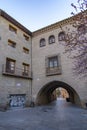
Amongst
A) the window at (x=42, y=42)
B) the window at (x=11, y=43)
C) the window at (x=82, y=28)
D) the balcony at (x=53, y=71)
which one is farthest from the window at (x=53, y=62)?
the window at (x=82, y=28)

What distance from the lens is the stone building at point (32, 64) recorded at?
15.6 m

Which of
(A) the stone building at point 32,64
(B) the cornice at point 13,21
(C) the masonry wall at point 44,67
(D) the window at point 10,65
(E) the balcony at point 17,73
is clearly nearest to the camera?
(E) the balcony at point 17,73

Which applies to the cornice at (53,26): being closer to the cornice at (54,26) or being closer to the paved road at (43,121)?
the cornice at (54,26)

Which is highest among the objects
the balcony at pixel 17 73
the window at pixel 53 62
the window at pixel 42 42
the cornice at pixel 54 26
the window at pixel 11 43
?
the cornice at pixel 54 26

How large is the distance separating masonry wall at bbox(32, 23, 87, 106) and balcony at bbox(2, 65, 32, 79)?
102 centimetres

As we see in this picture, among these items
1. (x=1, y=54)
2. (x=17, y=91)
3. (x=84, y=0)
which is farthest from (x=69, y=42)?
(x=17, y=91)

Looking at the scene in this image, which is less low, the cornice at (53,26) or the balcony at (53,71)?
the cornice at (53,26)

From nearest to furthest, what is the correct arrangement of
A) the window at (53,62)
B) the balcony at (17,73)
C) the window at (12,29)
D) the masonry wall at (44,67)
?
the balcony at (17,73), the masonry wall at (44,67), the window at (12,29), the window at (53,62)

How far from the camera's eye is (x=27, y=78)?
18453 millimetres

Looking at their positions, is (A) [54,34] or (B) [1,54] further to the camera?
(A) [54,34]

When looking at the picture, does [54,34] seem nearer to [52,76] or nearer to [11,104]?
[52,76]

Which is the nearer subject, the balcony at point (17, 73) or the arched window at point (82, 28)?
the arched window at point (82, 28)

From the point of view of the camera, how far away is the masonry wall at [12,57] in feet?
49.2

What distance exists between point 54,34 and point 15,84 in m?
8.60
